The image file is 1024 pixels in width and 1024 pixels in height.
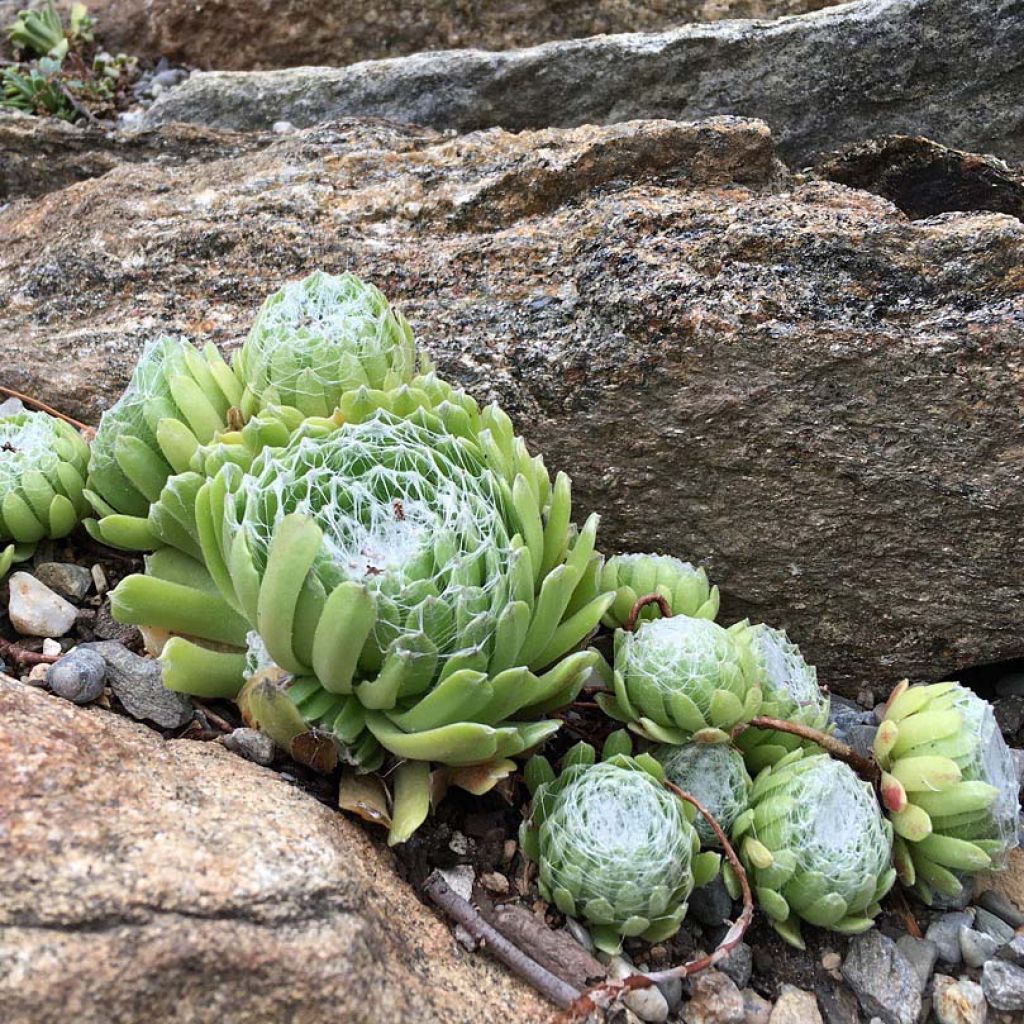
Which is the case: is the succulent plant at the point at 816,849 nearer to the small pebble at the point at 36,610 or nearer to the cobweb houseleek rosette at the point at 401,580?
the cobweb houseleek rosette at the point at 401,580

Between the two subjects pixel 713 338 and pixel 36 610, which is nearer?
pixel 36 610

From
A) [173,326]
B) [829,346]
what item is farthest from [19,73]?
[829,346]

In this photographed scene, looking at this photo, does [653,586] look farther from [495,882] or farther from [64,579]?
[64,579]

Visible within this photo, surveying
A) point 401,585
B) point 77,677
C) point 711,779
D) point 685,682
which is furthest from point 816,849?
point 77,677

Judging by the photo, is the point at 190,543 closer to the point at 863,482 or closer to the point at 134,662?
the point at 134,662

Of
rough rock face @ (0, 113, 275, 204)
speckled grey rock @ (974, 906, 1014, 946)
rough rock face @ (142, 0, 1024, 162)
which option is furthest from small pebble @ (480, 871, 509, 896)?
rough rock face @ (142, 0, 1024, 162)
